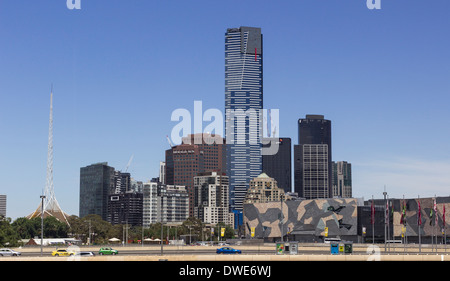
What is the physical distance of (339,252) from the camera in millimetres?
89500

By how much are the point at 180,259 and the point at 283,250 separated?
24.8 metres
